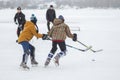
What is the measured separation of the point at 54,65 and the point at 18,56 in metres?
2.59

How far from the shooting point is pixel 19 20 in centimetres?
1761

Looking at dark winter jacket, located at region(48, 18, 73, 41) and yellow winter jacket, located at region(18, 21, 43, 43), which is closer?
yellow winter jacket, located at region(18, 21, 43, 43)

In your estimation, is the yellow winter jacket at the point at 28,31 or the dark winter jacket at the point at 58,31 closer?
the yellow winter jacket at the point at 28,31

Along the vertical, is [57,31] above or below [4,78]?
above

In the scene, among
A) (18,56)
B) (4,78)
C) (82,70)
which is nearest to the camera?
(4,78)

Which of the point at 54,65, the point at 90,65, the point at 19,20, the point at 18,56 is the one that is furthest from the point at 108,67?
the point at 19,20

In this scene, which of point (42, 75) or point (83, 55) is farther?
point (83, 55)

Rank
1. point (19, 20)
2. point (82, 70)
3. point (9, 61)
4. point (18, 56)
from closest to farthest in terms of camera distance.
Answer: point (82, 70)
point (9, 61)
point (18, 56)
point (19, 20)

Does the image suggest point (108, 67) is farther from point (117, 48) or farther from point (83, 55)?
point (117, 48)

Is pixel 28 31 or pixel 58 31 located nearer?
pixel 28 31

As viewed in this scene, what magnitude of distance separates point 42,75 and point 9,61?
2778 mm

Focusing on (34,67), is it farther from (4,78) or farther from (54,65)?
(4,78)

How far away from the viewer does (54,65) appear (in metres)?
11.9

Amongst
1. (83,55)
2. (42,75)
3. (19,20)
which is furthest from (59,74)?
(19,20)
